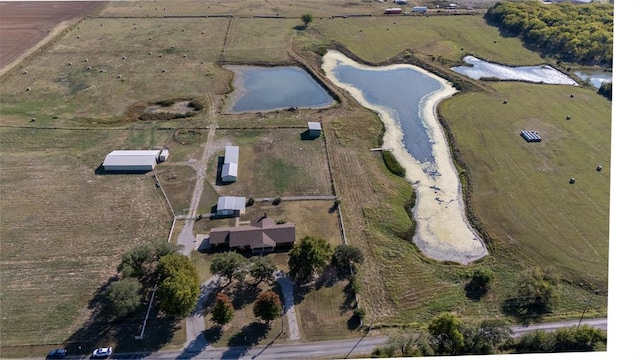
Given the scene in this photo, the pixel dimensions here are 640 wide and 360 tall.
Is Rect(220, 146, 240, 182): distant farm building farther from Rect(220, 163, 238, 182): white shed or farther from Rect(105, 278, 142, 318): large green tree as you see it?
Rect(105, 278, 142, 318): large green tree

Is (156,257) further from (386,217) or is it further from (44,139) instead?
(44,139)

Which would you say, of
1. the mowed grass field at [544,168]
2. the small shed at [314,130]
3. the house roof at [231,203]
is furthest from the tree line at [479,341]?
the small shed at [314,130]

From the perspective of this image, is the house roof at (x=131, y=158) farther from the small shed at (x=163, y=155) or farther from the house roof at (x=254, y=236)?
the house roof at (x=254, y=236)

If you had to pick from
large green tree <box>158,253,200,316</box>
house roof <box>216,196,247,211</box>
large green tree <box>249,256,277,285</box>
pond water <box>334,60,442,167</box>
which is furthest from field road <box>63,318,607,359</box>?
pond water <box>334,60,442,167</box>

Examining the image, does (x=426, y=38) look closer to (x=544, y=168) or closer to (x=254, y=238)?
(x=544, y=168)

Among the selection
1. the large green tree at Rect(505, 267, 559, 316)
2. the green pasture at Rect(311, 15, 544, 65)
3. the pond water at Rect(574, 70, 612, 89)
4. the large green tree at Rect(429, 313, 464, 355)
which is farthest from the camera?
the green pasture at Rect(311, 15, 544, 65)

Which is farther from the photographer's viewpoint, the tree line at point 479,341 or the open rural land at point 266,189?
the open rural land at point 266,189
